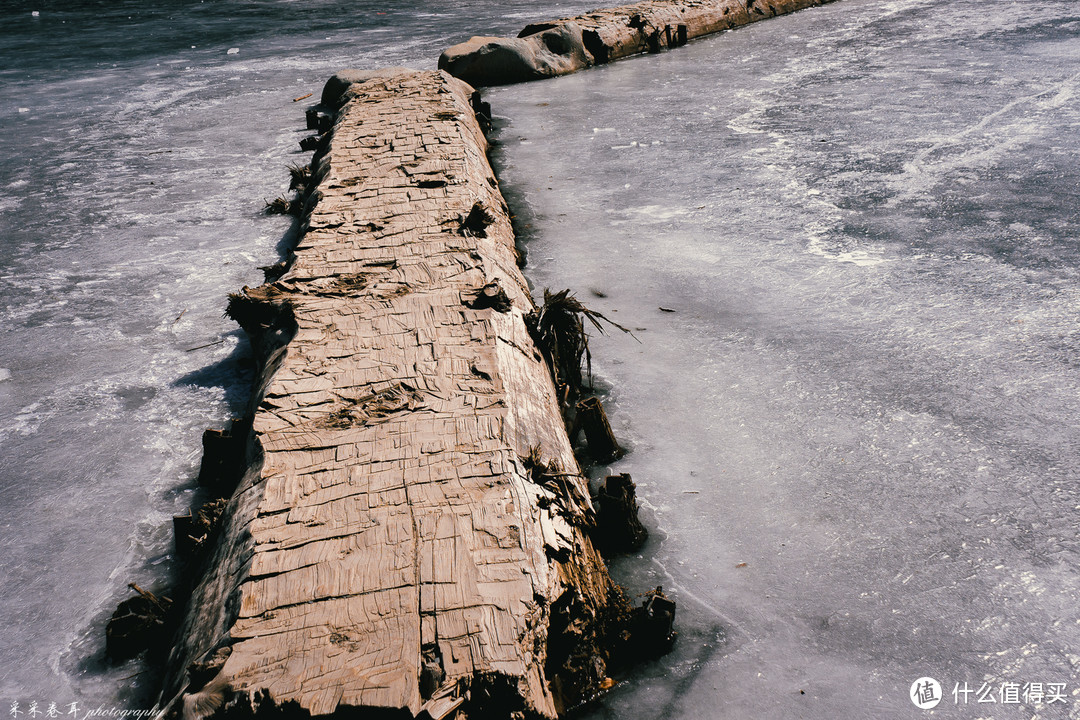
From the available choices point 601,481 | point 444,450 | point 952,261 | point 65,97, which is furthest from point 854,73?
point 65,97

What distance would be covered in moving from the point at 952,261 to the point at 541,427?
219 cm

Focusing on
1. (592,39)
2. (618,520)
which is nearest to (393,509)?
(618,520)

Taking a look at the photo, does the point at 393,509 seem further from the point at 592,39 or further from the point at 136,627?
the point at 592,39

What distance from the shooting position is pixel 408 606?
1.65m

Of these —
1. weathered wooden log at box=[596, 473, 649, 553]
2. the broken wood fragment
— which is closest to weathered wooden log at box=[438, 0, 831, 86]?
weathered wooden log at box=[596, 473, 649, 553]

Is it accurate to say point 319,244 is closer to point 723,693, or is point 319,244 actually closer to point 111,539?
point 111,539

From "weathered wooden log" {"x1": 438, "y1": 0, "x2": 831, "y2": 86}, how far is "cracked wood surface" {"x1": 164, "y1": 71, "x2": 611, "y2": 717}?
4.72 m

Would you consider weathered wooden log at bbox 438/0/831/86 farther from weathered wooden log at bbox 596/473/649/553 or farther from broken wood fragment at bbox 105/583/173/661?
broken wood fragment at bbox 105/583/173/661

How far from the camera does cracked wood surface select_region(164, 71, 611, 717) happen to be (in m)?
1.55

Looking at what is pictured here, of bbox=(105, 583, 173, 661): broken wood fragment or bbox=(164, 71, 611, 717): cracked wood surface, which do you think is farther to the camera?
bbox=(105, 583, 173, 661): broken wood fragment

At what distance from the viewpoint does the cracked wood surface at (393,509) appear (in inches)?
61.1

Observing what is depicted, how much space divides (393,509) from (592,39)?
6.98 m

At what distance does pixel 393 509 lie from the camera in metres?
1.88

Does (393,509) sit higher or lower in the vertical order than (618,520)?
higher
